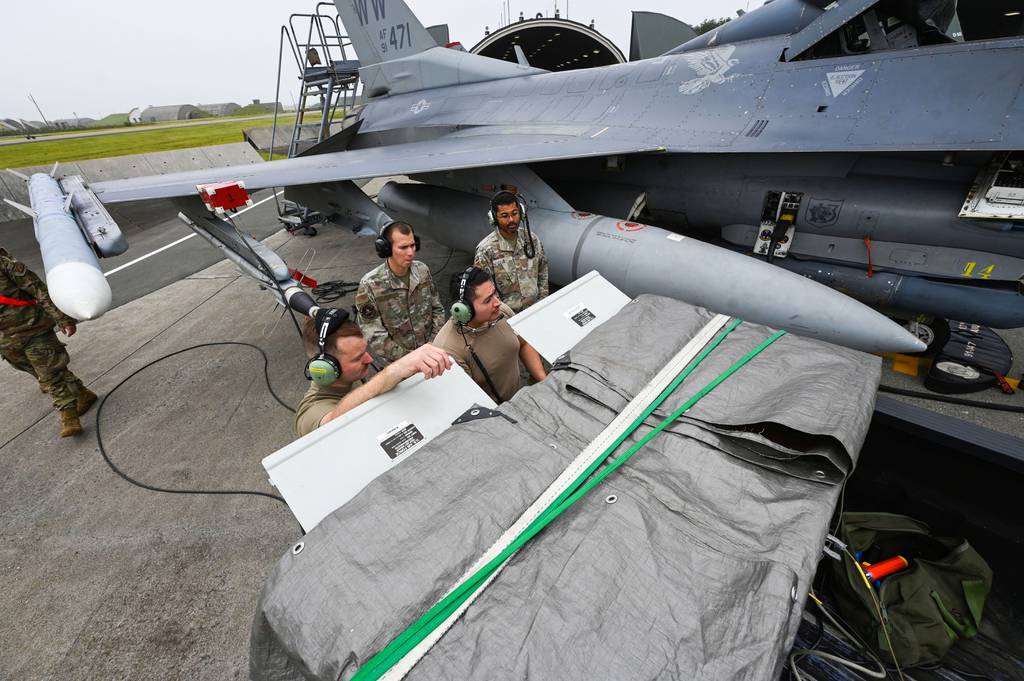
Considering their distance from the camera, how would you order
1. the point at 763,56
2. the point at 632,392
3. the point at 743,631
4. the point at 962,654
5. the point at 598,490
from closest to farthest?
the point at 743,631
the point at 598,490
the point at 632,392
the point at 962,654
the point at 763,56

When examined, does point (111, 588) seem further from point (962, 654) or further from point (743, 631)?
point (962, 654)

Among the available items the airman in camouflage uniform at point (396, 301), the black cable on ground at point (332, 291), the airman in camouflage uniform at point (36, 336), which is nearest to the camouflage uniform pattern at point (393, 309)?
the airman in camouflage uniform at point (396, 301)

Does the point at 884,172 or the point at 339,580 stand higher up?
the point at 884,172

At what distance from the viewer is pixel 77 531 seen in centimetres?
312

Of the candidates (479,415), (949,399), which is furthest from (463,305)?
(949,399)

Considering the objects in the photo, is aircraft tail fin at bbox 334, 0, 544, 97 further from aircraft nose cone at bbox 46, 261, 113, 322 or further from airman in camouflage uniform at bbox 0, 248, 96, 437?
airman in camouflage uniform at bbox 0, 248, 96, 437

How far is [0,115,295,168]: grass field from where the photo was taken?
44.4 ft

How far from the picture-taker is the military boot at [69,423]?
402cm

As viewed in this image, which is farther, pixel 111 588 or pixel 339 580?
pixel 111 588

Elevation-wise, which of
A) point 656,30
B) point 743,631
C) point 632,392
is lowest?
point 743,631

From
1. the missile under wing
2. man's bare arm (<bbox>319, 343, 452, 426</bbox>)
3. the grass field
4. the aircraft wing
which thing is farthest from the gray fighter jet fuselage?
the grass field

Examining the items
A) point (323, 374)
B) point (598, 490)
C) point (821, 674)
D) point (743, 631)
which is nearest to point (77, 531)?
point (323, 374)

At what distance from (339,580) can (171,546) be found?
2.90 m

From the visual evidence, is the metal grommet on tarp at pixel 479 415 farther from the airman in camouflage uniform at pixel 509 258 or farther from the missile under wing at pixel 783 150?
the missile under wing at pixel 783 150
